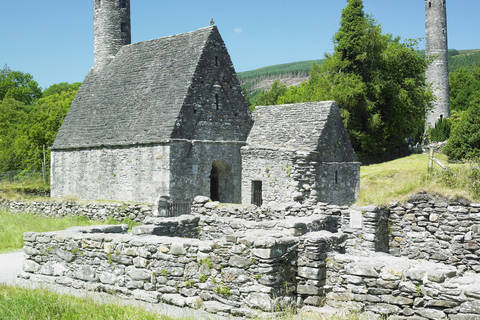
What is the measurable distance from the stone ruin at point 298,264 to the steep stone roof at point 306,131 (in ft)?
27.5

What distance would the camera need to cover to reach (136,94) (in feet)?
77.0

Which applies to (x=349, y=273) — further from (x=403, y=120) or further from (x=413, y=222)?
(x=403, y=120)

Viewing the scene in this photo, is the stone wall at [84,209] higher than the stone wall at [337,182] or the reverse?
the reverse

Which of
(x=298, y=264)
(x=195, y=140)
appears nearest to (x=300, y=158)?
(x=195, y=140)

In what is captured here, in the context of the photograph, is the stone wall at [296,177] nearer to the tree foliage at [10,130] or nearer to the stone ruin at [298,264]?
the stone ruin at [298,264]

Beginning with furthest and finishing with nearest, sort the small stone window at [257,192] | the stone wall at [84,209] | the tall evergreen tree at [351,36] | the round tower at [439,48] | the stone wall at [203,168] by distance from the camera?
the round tower at [439,48] < the tall evergreen tree at [351,36] < the small stone window at [257,192] < the stone wall at [203,168] < the stone wall at [84,209]

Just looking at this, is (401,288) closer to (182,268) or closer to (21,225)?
(182,268)

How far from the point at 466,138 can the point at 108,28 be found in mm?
27635

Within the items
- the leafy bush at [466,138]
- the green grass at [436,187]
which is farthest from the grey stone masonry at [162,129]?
the leafy bush at [466,138]

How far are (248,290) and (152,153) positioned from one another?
45.2 ft

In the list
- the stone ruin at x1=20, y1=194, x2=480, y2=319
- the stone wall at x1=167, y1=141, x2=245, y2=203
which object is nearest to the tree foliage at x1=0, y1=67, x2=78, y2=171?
the stone wall at x1=167, y1=141, x2=245, y2=203

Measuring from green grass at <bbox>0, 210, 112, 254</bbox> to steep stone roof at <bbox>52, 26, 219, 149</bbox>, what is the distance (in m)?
4.77

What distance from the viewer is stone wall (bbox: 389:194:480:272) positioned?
1017 cm

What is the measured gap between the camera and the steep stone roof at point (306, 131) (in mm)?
19969
